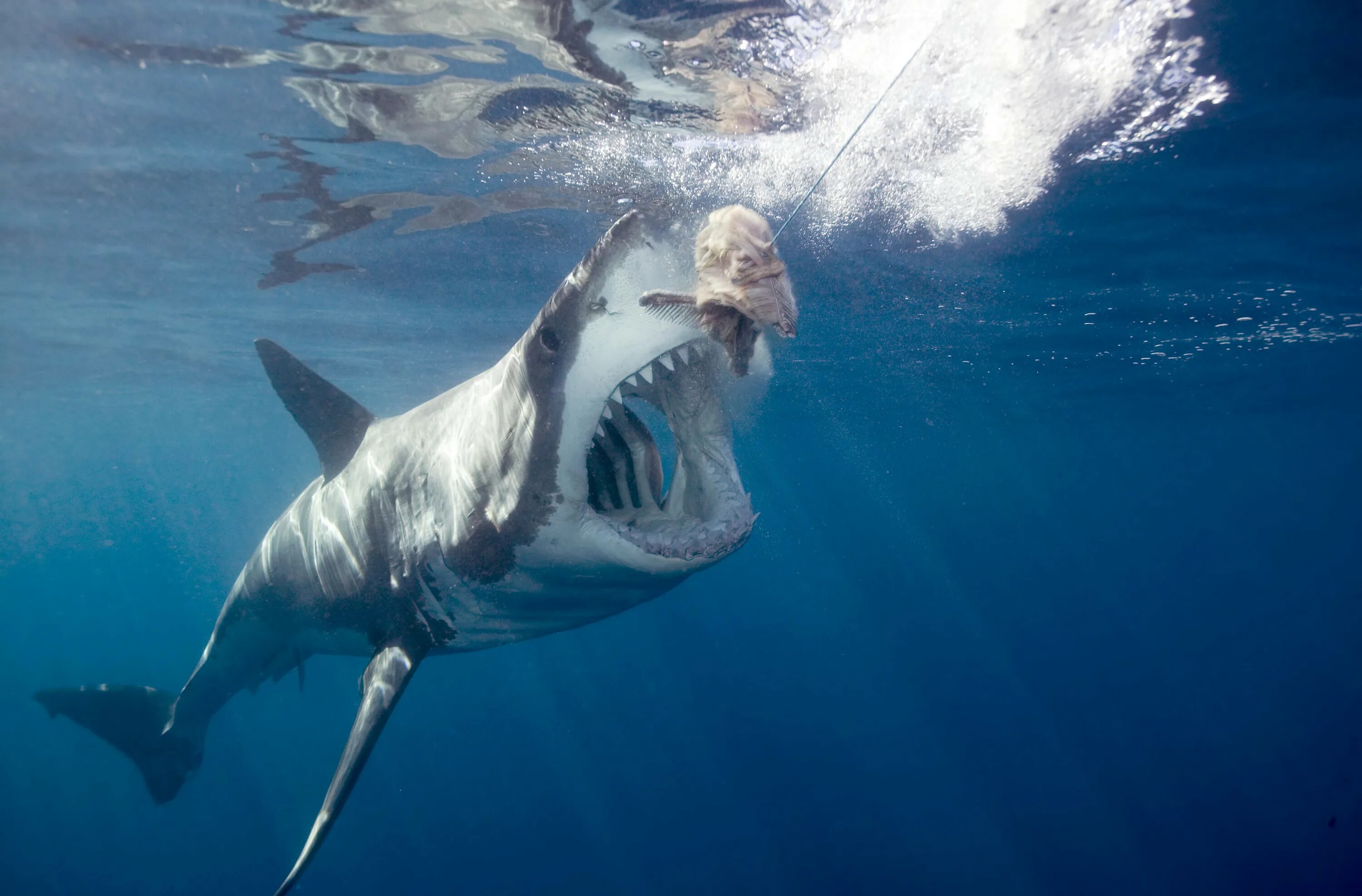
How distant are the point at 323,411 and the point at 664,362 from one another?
3620mm

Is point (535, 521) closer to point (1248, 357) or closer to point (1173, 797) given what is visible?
point (1248, 357)

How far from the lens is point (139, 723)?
28.8 feet

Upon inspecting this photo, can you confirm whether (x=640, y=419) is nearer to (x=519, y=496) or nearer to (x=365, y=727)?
(x=519, y=496)

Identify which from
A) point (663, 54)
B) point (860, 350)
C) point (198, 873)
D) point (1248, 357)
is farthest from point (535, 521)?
point (198, 873)

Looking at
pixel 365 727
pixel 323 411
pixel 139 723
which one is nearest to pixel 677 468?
pixel 365 727

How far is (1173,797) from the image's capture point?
98.3ft

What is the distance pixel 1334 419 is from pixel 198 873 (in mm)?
57453

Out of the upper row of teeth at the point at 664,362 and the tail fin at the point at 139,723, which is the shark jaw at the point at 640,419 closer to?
the upper row of teeth at the point at 664,362

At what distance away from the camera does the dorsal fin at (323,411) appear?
16.7 ft

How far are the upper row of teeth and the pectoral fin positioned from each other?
2.33 meters

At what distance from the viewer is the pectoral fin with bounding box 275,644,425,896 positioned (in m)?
3.62

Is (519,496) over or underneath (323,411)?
over

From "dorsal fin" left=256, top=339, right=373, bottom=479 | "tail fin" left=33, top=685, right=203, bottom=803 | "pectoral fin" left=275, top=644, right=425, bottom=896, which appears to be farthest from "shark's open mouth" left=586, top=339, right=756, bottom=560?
"tail fin" left=33, top=685, right=203, bottom=803

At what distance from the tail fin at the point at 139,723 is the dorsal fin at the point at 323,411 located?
5969 mm
